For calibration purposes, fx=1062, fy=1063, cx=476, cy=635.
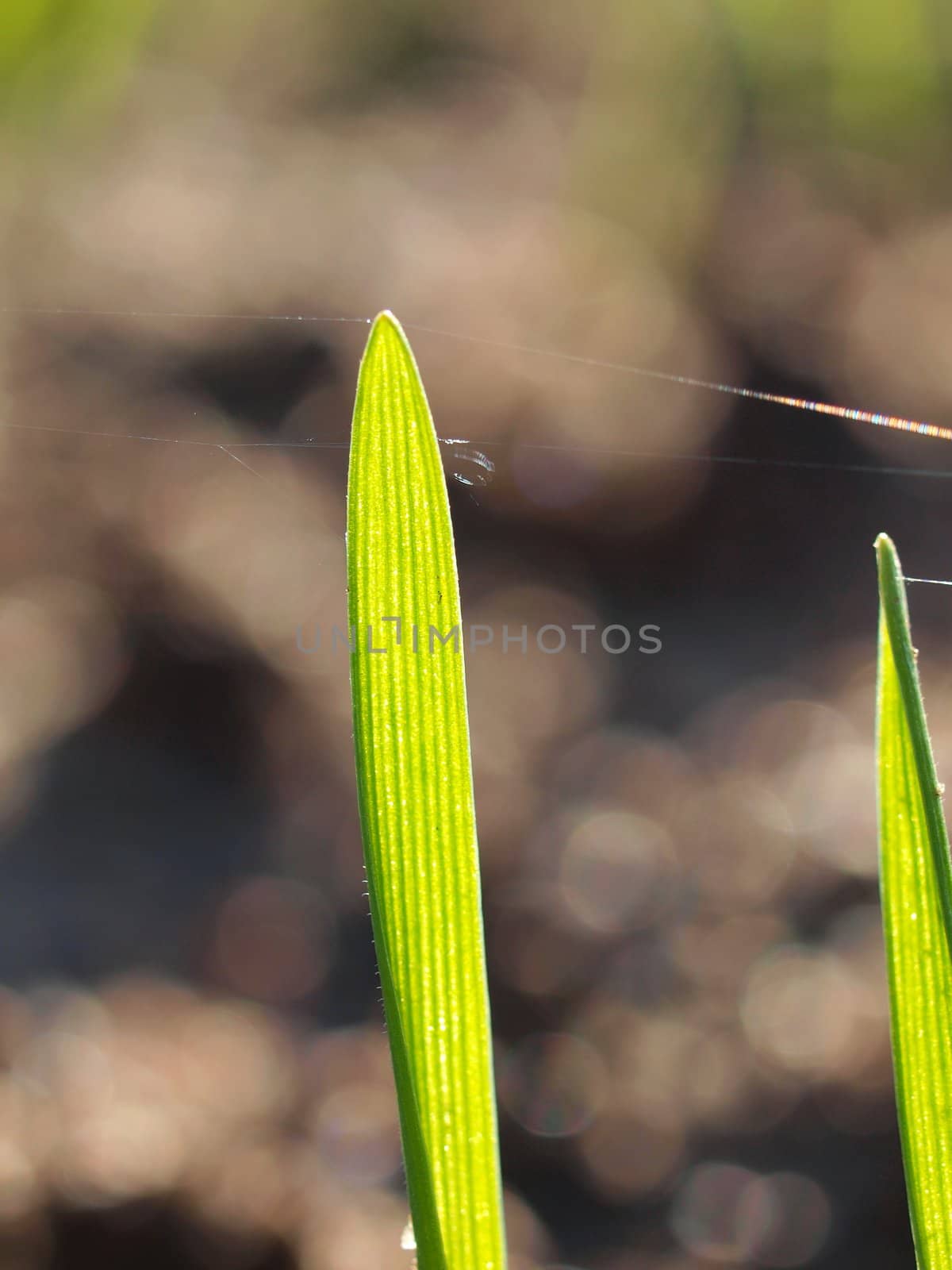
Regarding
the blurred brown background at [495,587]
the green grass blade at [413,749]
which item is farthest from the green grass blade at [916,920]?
the blurred brown background at [495,587]

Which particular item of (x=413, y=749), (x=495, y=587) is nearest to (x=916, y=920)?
(x=413, y=749)

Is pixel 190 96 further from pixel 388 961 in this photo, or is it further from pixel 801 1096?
pixel 388 961

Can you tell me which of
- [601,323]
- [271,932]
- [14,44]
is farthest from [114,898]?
[14,44]

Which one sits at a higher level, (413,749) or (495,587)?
(495,587)

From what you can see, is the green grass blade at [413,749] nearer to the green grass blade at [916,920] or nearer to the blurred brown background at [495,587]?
the green grass blade at [916,920]

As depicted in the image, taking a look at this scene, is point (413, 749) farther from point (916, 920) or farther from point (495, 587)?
point (495, 587)

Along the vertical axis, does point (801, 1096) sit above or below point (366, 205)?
below
